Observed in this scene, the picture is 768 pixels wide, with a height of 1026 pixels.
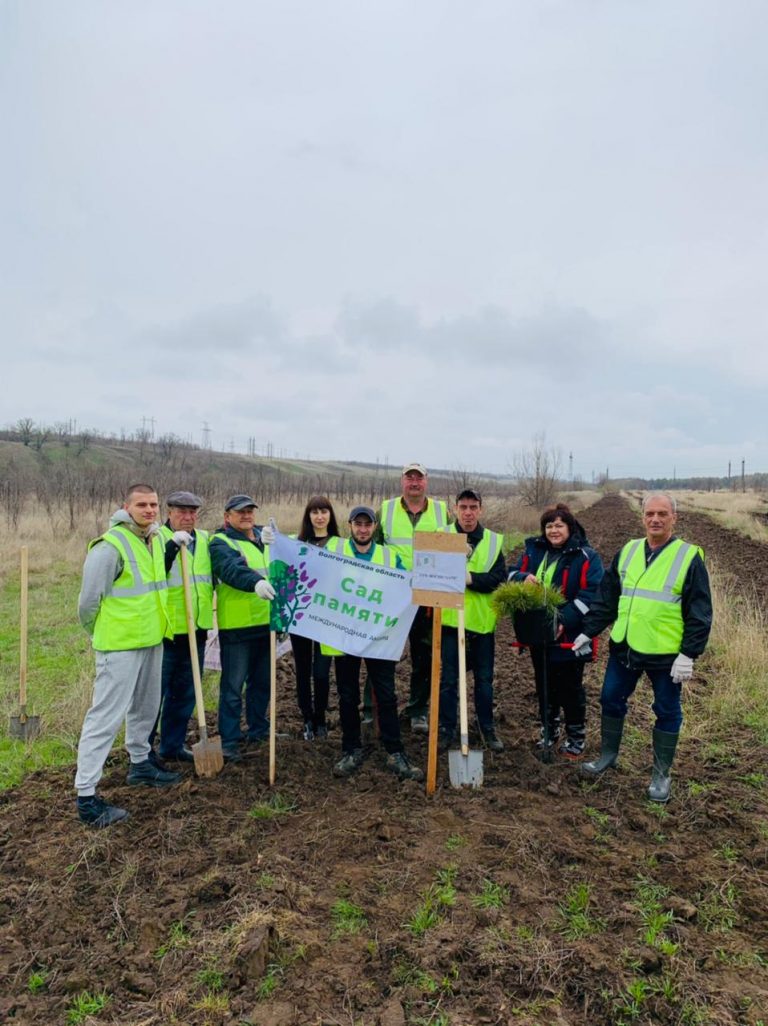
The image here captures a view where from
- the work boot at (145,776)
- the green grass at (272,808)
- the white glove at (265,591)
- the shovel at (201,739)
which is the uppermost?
the white glove at (265,591)

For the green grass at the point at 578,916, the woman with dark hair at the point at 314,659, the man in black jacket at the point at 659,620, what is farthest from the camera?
the woman with dark hair at the point at 314,659

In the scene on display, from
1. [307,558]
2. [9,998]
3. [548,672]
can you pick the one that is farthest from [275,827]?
[548,672]

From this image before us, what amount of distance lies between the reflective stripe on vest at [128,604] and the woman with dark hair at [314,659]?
4.52ft

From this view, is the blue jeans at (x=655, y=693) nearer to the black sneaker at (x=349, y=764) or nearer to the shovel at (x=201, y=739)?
the black sneaker at (x=349, y=764)

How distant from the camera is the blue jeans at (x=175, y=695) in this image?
5.10 metres

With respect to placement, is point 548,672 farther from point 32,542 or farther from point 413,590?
point 32,542

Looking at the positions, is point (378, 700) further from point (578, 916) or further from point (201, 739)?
point (578, 916)

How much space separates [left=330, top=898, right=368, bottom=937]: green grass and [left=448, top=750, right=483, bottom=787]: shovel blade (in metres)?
1.37

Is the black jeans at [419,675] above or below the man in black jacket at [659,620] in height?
below

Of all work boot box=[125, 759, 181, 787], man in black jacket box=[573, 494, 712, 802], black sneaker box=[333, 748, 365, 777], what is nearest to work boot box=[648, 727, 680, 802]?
man in black jacket box=[573, 494, 712, 802]

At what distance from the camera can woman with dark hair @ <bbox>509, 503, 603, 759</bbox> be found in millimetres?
4992

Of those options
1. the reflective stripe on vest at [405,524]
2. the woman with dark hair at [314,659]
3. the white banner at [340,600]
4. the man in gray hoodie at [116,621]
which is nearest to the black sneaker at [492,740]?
the white banner at [340,600]

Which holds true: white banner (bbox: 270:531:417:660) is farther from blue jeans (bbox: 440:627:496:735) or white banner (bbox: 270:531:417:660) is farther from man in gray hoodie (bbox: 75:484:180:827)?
man in gray hoodie (bbox: 75:484:180:827)

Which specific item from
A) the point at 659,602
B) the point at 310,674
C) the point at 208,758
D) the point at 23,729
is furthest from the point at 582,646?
the point at 23,729
